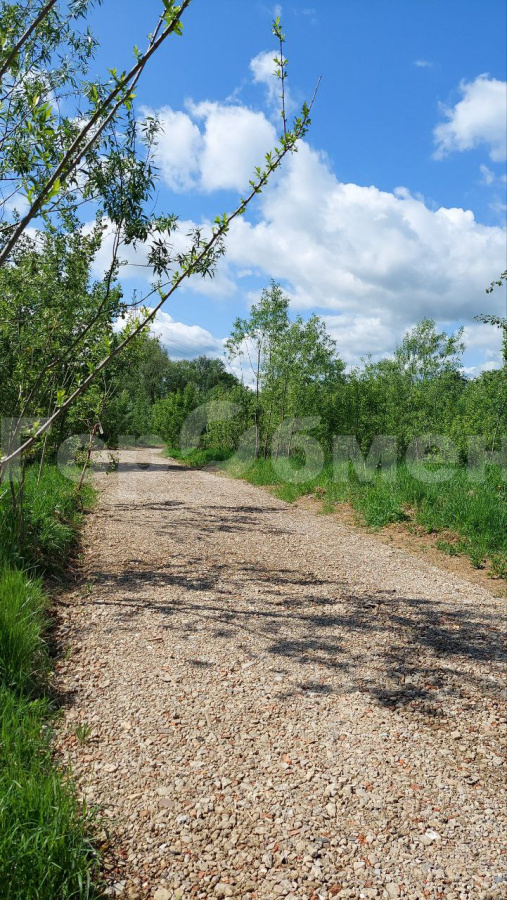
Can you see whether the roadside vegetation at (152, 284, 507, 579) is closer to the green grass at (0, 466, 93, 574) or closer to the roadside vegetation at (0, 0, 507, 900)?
the roadside vegetation at (0, 0, 507, 900)

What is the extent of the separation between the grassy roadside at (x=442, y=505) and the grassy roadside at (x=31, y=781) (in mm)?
5420

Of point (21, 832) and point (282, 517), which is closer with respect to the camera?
point (21, 832)

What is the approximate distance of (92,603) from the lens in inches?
204

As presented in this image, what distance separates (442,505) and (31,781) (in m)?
7.54

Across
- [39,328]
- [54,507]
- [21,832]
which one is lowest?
[21,832]

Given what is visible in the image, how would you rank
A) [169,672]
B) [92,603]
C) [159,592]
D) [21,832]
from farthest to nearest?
[159,592], [92,603], [169,672], [21,832]

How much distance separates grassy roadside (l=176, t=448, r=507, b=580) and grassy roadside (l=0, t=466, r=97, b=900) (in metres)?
5.42

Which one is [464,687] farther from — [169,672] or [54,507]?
[54,507]

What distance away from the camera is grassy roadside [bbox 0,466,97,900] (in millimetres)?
1997

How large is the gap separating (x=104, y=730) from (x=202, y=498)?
932cm

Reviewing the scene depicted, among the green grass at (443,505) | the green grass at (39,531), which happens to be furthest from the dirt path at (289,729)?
the green grass at (443,505)

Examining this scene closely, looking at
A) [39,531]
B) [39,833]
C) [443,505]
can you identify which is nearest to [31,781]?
[39,833]

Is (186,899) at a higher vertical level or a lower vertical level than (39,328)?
lower

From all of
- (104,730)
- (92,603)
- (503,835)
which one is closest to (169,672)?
(104,730)
